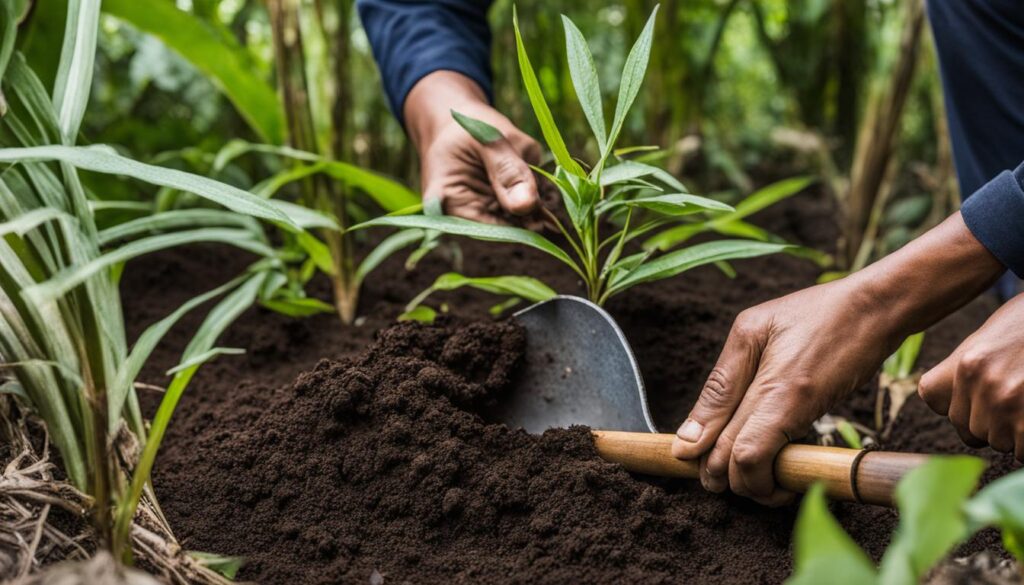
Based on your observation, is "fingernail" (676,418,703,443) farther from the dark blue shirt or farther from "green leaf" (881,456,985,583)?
the dark blue shirt

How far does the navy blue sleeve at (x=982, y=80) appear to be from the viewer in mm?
1318

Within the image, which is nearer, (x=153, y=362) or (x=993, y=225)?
(x=993, y=225)

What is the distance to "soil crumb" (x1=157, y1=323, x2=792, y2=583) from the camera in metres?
0.79

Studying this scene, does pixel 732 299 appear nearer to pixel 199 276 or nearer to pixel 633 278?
pixel 633 278

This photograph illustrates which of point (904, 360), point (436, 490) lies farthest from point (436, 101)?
point (904, 360)

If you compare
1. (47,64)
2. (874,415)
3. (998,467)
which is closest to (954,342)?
(874,415)

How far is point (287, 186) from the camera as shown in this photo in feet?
6.34

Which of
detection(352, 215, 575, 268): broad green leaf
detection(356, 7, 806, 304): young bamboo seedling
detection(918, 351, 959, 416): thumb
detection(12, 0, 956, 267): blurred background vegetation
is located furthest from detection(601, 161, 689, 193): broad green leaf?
detection(12, 0, 956, 267): blurred background vegetation

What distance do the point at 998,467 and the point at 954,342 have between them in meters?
0.54

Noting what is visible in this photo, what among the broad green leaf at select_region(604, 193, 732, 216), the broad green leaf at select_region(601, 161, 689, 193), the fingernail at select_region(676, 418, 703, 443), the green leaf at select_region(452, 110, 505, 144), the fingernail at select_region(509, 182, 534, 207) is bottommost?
the fingernail at select_region(676, 418, 703, 443)

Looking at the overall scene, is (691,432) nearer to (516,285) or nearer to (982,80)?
(516,285)

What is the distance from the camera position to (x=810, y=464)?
31.5 inches

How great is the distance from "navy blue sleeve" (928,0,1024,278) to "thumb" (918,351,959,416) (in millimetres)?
721

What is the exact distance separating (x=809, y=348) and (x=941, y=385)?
0.13 m
